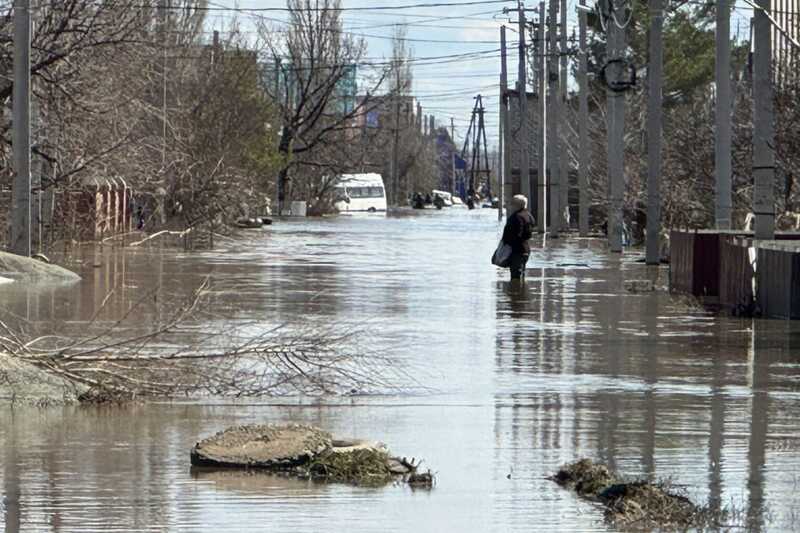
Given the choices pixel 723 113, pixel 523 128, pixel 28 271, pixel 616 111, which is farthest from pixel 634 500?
pixel 523 128

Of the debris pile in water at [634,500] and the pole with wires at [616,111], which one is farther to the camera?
the pole with wires at [616,111]

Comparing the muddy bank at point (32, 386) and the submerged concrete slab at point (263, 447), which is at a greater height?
the muddy bank at point (32, 386)

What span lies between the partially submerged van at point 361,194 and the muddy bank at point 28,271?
7239 centimetres

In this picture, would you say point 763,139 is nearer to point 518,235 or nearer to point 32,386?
point 518,235

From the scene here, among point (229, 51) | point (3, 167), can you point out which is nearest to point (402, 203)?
point (229, 51)

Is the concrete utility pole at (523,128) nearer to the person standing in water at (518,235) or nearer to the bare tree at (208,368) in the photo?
the person standing in water at (518,235)

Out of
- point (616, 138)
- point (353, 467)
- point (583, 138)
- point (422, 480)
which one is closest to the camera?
point (422, 480)

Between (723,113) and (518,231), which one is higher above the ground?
(723,113)

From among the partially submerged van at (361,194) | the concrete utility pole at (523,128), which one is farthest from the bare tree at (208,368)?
the partially submerged van at (361,194)

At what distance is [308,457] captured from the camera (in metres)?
10.9

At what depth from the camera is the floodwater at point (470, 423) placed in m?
9.55

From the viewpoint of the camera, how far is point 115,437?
12070mm

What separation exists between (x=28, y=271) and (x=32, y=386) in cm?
1544

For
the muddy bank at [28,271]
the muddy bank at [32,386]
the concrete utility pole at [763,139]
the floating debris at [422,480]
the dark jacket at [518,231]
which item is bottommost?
the floating debris at [422,480]
